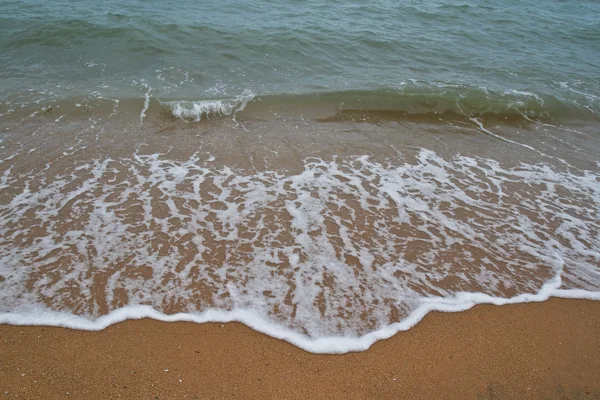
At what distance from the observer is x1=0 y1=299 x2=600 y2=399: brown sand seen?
281 cm

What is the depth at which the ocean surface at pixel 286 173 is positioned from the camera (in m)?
3.67

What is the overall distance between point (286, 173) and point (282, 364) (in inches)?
125

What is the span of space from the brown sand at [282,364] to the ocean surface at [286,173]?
17 centimetres

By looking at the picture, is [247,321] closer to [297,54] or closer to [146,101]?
[146,101]

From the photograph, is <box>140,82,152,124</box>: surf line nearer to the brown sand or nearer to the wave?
the wave

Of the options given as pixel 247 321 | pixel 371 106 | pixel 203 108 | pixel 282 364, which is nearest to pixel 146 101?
pixel 203 108

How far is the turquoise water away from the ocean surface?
8 cm

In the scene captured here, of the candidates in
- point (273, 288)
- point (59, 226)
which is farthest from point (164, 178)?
point (273, 288)

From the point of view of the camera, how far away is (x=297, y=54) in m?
10.7

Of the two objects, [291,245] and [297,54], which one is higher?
[297,54]

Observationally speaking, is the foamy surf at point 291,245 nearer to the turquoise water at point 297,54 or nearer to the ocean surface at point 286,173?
the ocean surface at point 286,173

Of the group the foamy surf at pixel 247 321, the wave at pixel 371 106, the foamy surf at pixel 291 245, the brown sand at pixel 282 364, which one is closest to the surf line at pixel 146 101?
the wave at pixel 371 106

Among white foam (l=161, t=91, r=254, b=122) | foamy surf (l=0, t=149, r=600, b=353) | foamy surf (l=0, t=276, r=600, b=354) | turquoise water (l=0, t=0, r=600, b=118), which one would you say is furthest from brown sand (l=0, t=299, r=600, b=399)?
turquoise water (l=0, t=0, r=600, b=118)

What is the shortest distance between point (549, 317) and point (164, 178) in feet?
15.5
